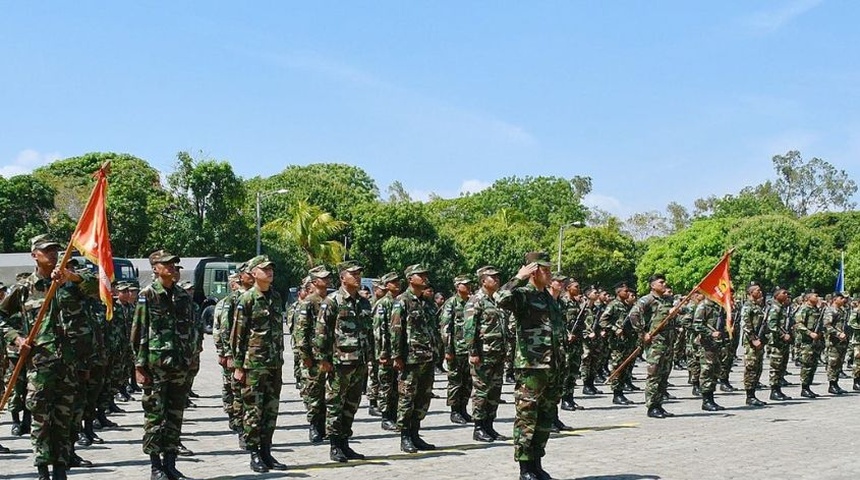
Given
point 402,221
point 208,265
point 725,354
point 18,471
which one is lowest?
point 18,471

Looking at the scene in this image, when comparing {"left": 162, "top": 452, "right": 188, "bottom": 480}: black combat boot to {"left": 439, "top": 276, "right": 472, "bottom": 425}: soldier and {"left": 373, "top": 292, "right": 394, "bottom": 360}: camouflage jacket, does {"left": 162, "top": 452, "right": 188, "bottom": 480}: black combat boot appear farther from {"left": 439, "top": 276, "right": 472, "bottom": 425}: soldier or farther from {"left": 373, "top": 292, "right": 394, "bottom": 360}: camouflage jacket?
{"left": 439, "top": 276, "right": 472, "bottom": 425}: soldier

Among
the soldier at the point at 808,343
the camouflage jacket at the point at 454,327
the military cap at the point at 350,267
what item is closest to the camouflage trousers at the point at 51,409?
the military cap at the point at 350,267

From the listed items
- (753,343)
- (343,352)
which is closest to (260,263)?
(343,352)

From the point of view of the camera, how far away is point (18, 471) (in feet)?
31.4

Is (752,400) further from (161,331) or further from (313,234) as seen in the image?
(313,234)

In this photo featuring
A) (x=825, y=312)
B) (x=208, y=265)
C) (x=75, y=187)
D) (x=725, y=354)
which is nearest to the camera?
(x=725, y=354)

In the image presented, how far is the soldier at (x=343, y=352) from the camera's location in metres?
10.1

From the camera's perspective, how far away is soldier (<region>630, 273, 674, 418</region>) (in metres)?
14.1

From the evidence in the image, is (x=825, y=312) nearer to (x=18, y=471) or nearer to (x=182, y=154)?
(x=18, y=471)

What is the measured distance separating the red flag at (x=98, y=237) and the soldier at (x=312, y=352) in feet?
8.17

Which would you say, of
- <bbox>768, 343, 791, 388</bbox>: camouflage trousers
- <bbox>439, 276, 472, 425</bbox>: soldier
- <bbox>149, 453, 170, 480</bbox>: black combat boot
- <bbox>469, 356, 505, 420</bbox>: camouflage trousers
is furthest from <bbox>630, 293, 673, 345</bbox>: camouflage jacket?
<bbox>149, 453, 170, 480</bbox>: black combat boot

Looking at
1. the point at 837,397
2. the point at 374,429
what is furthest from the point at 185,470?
the point at 837,397

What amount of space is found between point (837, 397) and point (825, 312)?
1.92m

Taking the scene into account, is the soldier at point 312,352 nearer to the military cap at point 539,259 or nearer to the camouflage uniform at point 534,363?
the camouflage uniform at point 534,363
